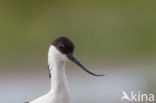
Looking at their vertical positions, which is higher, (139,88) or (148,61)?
(148,61)

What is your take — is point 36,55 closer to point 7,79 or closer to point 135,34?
point 7,79

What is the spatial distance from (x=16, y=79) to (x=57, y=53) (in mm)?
3164

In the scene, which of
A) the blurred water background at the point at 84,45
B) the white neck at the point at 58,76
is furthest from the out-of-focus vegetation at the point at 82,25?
the white neck at the point at 58,76

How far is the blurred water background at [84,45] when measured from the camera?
6297mm

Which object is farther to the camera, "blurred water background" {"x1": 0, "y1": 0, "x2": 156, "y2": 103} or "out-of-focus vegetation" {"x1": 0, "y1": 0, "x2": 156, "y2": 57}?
"out-of-focus vegetation" {"x1": 0, "y1": 0, "x2": 156, "y2": 57}

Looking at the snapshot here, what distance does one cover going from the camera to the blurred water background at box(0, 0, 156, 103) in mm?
6297

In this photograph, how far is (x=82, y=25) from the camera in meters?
8.64

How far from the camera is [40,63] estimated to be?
291 inches

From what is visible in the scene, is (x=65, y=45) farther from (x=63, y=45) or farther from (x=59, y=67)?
(x=59, y=67)

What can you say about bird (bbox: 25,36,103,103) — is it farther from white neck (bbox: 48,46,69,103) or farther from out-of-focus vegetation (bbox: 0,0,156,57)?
out-of-focus vegetation (bbox: 0,0,156,57)

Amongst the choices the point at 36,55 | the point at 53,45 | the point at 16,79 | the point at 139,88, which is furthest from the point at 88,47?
the point at 53,45

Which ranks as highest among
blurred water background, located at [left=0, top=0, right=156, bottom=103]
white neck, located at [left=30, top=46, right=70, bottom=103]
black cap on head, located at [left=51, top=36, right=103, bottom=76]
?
blurred water background, located at [left=0, top=0, right=156, bottom=103]

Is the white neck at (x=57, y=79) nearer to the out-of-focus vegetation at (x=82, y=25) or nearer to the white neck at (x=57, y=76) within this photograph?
the white neck at (x=57, y=76)

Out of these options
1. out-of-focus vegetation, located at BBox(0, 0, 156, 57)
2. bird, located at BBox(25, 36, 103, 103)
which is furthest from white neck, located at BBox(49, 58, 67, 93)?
out-of-focus vegetation, located at BBox(0, 0, 156, 57)
